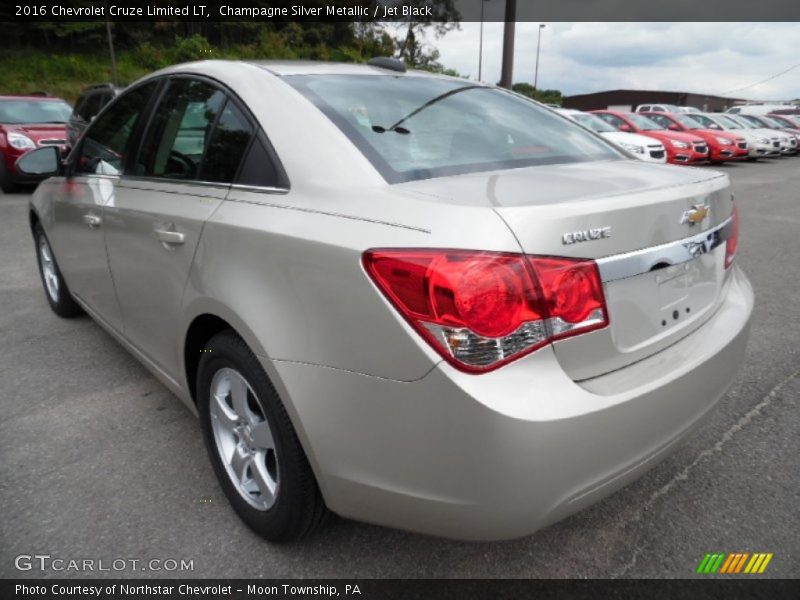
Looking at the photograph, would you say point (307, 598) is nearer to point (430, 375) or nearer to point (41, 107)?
point (430, 375)

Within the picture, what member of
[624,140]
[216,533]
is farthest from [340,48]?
[216,533]

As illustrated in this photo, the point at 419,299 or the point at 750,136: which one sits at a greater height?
the point at 419,299

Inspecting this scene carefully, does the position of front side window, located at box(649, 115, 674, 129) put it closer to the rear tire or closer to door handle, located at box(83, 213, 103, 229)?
the rear tire

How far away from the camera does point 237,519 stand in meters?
2.11

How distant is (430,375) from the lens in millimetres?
1373

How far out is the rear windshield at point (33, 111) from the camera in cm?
1019

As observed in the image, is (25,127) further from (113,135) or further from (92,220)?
(92,220)

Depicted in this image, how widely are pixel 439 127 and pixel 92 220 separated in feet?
6.01

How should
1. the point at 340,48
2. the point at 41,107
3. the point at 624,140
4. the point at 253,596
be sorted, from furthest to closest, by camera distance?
the point at 340,48 → the point at 624,140 → the point at 41,107 → the point at 253,596

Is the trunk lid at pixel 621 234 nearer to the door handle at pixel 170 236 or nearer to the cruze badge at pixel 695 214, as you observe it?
the cruze badge at pixel 695 214

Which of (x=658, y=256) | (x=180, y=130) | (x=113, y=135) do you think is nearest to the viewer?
(x=658, y=256)

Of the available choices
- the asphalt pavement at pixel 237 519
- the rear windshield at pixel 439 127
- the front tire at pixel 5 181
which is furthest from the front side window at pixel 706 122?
the rear windshield at pixel 439 127

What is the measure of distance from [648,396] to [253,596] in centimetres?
129

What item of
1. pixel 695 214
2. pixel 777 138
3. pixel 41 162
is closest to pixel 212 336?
pixel 695 214
